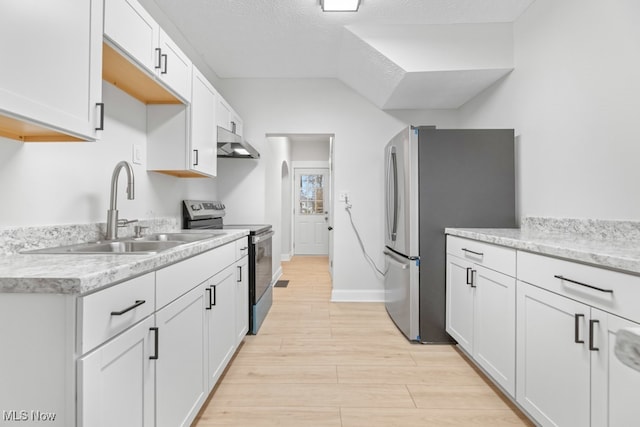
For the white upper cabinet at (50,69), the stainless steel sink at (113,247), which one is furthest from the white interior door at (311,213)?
the white upper cabinet at (50,69)

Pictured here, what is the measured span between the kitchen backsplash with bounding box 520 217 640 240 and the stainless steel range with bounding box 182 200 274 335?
2.10m

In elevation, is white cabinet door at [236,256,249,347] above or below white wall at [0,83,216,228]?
below

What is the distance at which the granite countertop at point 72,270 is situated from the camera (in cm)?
73

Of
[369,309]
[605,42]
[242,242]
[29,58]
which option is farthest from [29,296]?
[369,309]

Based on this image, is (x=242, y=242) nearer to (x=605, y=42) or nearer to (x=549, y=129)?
(x=549, y=129)

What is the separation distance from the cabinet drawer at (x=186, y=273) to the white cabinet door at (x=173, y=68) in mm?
1009

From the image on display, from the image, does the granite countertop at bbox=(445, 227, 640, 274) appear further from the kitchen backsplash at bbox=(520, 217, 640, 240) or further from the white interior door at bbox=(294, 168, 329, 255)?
the white interior door at bbox=(294, 168, 329, 255)

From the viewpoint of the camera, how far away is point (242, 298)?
7.86 feet

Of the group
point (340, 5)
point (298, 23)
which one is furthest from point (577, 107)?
point (298, 23)

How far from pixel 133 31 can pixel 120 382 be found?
4.86 ft

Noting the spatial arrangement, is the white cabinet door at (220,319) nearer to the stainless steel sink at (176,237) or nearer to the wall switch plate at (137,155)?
the stainless steel sink at (176,237)

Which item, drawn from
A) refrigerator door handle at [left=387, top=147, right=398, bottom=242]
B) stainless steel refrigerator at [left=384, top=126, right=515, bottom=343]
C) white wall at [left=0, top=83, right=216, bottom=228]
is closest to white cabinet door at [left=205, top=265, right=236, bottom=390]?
white wall at [left=0, top=83, right=216, bottom=228]

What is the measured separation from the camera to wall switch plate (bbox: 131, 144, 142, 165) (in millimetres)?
1988

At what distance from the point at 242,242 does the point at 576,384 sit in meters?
2.02
